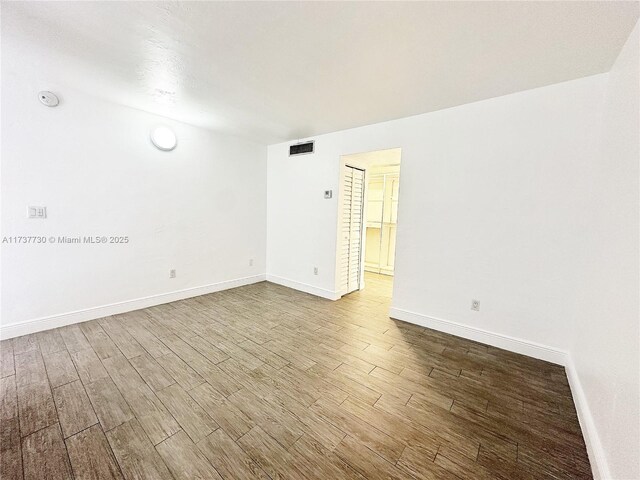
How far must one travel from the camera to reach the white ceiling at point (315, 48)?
4.62ft

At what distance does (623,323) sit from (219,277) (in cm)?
419

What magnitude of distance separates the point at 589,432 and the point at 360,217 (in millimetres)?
3165

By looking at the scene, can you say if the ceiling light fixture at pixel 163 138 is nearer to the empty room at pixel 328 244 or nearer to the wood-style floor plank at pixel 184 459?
the empty room at pixel 328 244

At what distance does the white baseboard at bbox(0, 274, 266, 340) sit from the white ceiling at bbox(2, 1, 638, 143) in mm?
2353

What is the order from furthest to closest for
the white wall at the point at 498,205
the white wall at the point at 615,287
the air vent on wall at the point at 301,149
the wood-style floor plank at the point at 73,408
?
the air vent on wall at the point at 301,149
the white wall at the point at 498,205
the wood-style floor plank at the point at 73,408
the white wall at the point at 615,287

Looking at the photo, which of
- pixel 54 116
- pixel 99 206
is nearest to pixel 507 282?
pixel 99 206

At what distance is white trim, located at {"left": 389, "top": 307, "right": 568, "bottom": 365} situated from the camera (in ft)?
7.33

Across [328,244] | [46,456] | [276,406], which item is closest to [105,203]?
[46,456]

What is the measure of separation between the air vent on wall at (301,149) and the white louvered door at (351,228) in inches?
26.6

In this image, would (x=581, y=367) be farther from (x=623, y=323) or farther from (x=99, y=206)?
(x=99, y=206)

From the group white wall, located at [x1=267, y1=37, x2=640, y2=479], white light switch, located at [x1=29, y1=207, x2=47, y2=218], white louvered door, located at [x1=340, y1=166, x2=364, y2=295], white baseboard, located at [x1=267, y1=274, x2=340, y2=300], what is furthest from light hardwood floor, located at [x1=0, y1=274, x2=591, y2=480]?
white louvered door, located at [x1=340, y1=166, x2=364, y2=295]

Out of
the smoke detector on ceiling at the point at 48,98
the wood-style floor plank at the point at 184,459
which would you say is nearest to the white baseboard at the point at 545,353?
the wood-style floor plank at the point at 184,459

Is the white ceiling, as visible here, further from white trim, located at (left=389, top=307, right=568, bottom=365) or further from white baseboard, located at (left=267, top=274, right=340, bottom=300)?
white baseboard, located at (left=267, top=274, right=340, bottom=300)

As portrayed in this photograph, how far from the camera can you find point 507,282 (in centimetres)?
239
